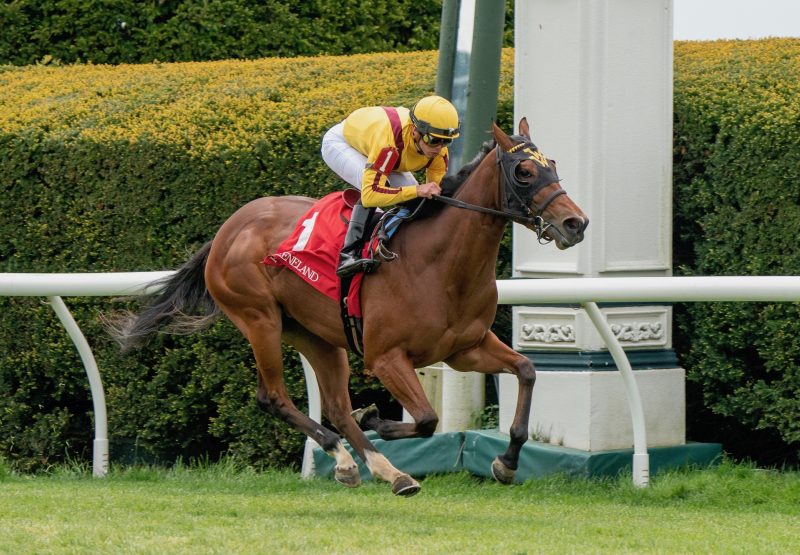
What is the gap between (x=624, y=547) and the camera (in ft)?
14.6

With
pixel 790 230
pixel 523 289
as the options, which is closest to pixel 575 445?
pixel 523 289

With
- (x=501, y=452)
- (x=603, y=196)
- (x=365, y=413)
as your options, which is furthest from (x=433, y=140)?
(x=501, y=452)

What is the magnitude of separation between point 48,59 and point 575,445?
19.5 ft

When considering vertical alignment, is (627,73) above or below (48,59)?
below

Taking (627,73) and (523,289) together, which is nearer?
(523,289)

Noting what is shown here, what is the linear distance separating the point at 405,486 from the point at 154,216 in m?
2.80

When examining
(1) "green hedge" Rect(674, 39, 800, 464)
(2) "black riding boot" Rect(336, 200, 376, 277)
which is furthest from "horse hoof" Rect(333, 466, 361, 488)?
(1) "green hedge" Rect(674, 39, 800, 464)

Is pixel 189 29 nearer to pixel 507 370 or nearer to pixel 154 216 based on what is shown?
pixel 154 216

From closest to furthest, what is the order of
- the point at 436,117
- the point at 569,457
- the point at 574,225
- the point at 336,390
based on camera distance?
the point at 574,225 < the point at 436,117 < the point at 336,390 < the point at 569,457

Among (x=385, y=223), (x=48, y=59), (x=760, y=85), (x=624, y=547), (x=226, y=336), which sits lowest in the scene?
(x=624, y=547)

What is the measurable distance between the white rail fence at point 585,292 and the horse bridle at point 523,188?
755mm

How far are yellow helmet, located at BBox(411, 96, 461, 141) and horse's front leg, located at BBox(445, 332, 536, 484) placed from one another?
2.75 feet

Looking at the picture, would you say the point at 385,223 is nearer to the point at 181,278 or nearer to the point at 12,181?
the point at 181,278

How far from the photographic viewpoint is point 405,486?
16.8 ft
